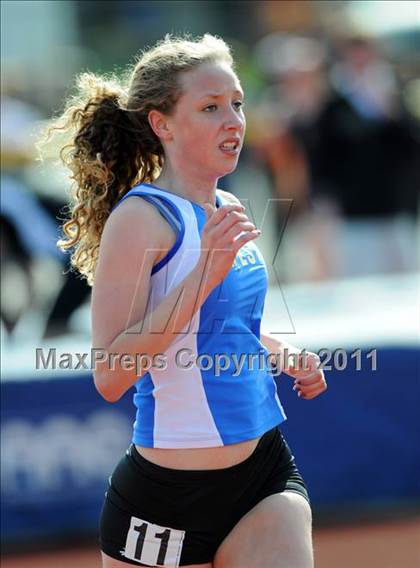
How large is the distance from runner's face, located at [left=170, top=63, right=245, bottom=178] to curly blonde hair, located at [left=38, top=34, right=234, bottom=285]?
0.09 metres

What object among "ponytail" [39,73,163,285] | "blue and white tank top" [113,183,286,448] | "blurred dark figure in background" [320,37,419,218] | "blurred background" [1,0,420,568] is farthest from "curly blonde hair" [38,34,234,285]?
"blurred dark figure in background" [320,37,419,218]

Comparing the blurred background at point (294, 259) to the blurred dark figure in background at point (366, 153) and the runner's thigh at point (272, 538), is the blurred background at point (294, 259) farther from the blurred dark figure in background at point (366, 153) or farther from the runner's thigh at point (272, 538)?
the runner's thigh at point (272, 538)

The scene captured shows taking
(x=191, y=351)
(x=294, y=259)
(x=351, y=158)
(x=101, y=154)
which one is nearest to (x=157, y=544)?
(x=191, y=351)

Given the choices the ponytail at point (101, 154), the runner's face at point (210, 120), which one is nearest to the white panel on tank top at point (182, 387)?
the runner's face at point (210, 120)

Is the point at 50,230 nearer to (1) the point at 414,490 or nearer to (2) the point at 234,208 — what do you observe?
(1) the point at 414,490

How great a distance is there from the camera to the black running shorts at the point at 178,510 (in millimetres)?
3326

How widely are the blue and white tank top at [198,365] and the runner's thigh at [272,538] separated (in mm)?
209

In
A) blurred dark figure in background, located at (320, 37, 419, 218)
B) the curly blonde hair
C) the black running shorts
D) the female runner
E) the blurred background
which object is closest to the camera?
the female runner

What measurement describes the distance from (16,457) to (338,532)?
160 cm

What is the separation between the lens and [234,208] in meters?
3.15

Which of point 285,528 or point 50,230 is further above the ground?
point 50,230

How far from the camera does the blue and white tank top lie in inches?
130

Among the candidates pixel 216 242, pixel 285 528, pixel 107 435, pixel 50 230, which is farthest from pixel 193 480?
pixel 50 230

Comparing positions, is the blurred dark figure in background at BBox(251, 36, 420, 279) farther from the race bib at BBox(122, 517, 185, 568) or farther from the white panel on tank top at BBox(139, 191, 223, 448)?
the race bib at BBox(122, 517, 185, 568)
